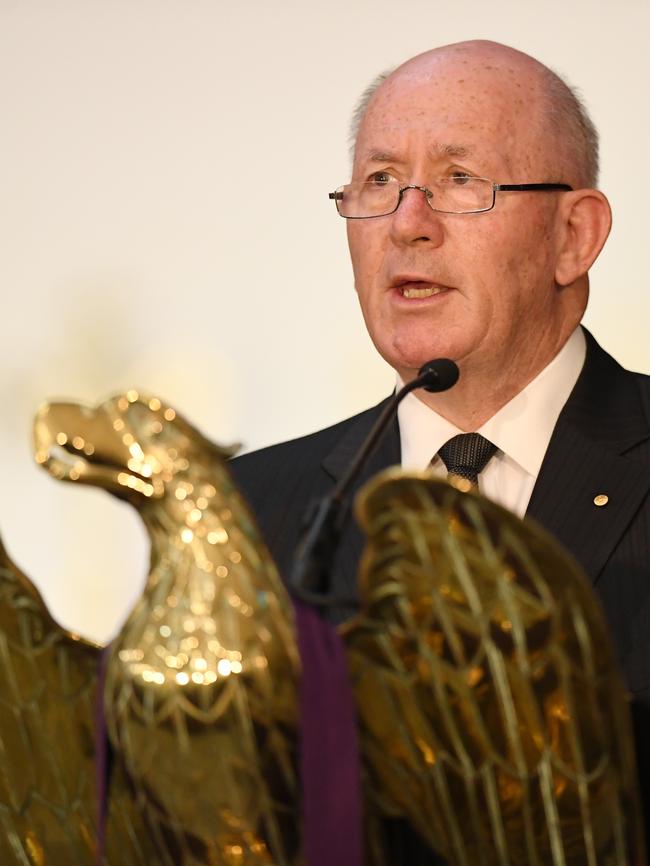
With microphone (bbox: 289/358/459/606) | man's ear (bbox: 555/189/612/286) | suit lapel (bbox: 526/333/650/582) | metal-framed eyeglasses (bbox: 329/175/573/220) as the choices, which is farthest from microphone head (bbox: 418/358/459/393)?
man's ear (bbox: 555/189/612/286)

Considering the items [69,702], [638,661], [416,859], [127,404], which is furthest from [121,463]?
[638,661]

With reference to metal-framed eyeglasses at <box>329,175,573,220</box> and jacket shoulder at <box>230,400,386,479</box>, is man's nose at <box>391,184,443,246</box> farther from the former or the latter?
jacket shoulder at <box>230,400,386,479</box>

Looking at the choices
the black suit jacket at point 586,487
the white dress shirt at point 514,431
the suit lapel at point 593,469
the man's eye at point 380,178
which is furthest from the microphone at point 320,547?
the man's eye at point 380,178

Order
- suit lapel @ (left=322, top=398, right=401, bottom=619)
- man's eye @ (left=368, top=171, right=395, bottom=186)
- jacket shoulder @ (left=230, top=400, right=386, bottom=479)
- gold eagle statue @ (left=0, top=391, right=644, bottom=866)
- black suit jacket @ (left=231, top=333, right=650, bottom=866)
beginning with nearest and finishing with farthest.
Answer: gold eagle statue @ (left=0, top=391, right=644, bottom=866) → black suit jacket @ (left=231, top=333, right=650, bottom=866) → suit lapel @ (left=322, top=398, right=401, bottom=619) → man's eye @ (left=368, top=171, right=395, bottom=186) → jacket shoulder @ (left=230, top=400, right=386, bottom=479)

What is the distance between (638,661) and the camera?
1876mm

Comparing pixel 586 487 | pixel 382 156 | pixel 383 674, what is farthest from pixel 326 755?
pixel 382 156

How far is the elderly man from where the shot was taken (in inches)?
86.0

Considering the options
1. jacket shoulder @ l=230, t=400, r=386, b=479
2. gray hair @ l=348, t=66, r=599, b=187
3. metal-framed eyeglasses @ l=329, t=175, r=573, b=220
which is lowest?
jacket shoulder @ l=230, t=400, r=386, b=479

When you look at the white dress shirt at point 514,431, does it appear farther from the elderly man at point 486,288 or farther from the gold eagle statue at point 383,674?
the gold eagle statue at point 383,674

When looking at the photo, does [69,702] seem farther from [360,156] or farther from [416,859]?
[360,156]

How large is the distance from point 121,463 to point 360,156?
1.04 meters

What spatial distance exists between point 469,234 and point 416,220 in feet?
0.26

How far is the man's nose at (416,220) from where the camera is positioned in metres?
2.18

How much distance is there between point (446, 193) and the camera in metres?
2.21
